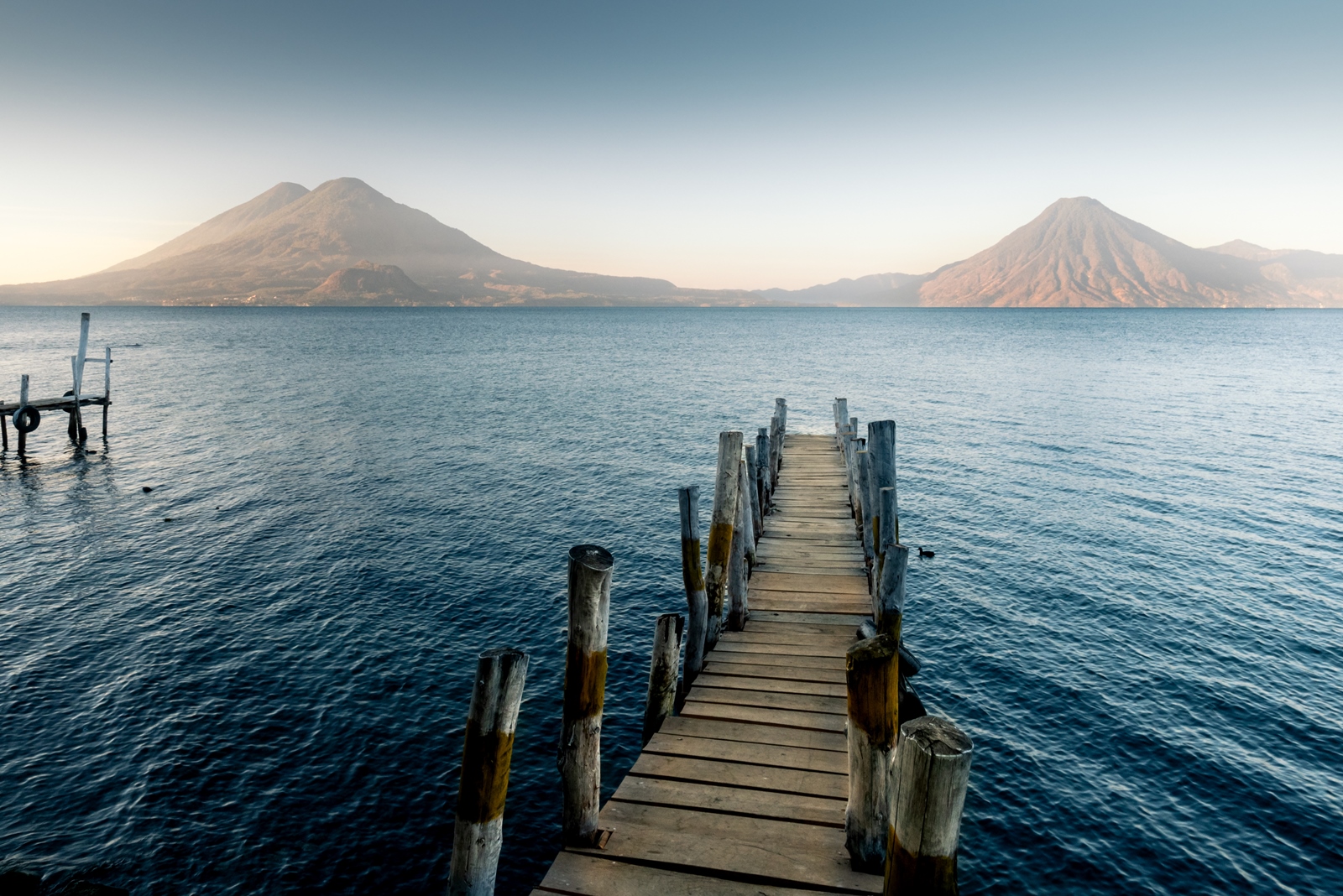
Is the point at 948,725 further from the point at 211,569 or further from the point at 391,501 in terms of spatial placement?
the point at 391,501

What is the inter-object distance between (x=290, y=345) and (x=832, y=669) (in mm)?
106753

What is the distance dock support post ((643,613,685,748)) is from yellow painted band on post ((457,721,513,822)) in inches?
132

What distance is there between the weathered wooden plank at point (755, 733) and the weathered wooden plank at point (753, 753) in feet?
0.23

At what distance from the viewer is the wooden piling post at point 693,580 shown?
404 inches

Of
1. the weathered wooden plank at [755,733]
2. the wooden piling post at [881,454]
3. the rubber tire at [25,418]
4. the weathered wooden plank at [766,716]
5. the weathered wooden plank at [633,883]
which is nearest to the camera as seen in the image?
the weathered wooden plank at [633,883]

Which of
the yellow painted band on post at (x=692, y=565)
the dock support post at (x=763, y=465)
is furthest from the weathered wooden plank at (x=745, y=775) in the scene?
the dock support post at (x=763, y=465)

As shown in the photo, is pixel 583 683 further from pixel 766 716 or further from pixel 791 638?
pixel 791 638

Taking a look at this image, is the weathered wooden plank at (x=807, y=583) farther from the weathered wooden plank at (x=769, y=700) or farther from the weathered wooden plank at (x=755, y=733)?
the weathered wooden plank at (x=755, y=733)

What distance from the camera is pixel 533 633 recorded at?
51.4 ft

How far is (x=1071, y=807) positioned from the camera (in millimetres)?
10289

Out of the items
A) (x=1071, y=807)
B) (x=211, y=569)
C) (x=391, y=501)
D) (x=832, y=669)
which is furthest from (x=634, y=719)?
(x=391, y=501)

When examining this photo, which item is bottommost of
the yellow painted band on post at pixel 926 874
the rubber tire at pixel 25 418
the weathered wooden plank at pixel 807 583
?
the rubber tire at pixel 25 418

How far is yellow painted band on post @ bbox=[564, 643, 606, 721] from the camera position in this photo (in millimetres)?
6312

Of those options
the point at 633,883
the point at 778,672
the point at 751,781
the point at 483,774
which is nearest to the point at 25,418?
the point at 778,672
